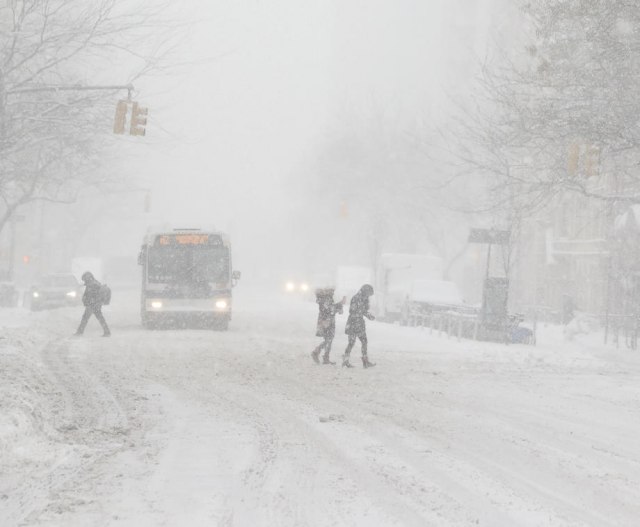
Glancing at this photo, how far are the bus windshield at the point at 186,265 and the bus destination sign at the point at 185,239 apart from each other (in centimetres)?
12

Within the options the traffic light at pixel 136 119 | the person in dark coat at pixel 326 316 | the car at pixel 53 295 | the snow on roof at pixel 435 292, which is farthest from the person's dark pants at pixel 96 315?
the car at pixel 53 295

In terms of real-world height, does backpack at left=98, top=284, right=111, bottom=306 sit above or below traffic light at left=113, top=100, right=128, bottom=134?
below

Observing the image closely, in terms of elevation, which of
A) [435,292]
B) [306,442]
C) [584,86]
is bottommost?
[306,442]

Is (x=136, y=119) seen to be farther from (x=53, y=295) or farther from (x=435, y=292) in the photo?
(x=53, y=295)

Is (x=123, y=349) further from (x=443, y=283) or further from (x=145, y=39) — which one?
(x=443, y=283)

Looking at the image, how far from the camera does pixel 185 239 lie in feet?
84.8

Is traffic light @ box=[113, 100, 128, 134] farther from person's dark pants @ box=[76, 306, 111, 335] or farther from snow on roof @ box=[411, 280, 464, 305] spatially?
snow on roof @ box=[411, 280, 464, 305]

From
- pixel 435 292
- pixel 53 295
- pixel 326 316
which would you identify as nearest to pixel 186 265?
pixel 326 316

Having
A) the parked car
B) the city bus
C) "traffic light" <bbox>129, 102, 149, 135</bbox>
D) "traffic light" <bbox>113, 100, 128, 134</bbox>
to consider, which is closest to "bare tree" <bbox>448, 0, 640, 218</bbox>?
"traffic light" <bbox>129, 102, 149, 135</bbox>

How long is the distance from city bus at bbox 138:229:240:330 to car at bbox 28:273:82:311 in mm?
14633

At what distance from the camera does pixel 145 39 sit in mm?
22547

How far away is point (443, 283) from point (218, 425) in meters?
25.5

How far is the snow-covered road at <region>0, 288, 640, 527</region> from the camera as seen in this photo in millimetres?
6609

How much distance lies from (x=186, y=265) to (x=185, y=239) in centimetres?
79
